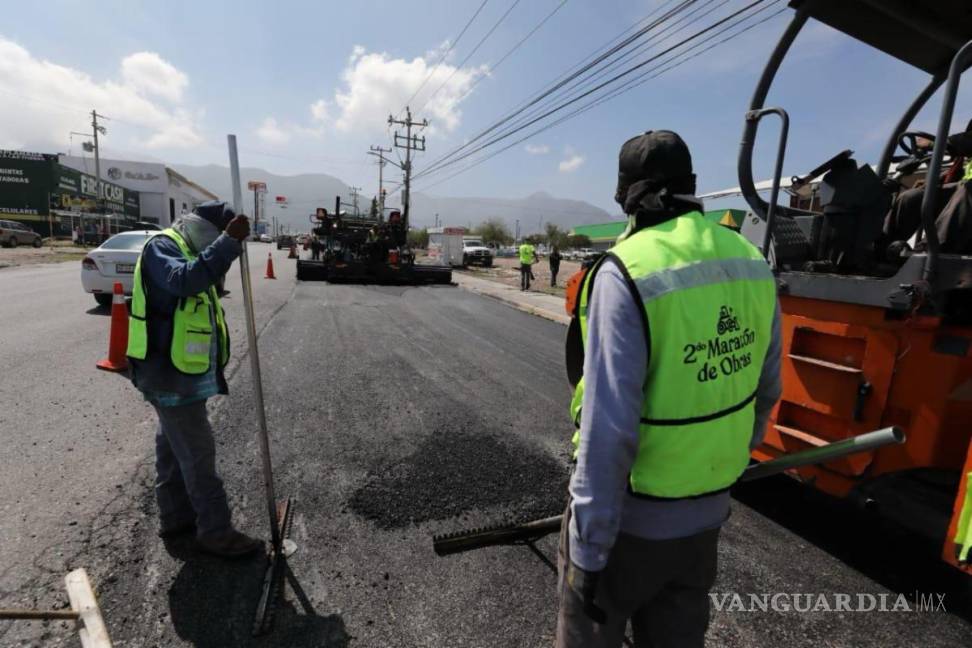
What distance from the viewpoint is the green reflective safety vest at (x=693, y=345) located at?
1.25m

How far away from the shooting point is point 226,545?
8.48 feet

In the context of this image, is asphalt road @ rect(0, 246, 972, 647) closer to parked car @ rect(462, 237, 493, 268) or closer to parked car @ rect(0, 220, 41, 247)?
parked car @ rect(462, 237, 493, 268)

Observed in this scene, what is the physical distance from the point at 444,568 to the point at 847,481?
2161 mm

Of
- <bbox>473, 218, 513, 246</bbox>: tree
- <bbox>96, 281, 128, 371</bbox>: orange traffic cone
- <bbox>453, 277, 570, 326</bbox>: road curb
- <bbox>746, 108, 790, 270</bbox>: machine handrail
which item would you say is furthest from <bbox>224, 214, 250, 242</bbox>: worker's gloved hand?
<bbox>473, 218, 513, 246</bbox>: tree

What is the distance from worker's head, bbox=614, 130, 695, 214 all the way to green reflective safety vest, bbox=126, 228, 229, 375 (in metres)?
2.22

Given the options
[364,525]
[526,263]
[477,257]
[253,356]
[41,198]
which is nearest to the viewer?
[253,356]

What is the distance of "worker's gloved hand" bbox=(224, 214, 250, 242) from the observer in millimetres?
2488

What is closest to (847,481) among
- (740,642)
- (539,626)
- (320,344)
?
(740,642)

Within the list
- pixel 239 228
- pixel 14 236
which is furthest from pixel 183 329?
pixel 14 236

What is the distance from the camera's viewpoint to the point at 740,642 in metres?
2.23

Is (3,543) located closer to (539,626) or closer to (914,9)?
(539,626)

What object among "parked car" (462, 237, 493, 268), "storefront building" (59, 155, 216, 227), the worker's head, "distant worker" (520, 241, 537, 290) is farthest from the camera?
"storefront building" (59, 155, 216, 227)

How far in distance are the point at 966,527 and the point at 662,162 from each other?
1.86 m

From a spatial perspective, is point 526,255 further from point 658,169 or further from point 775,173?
point 658,169
